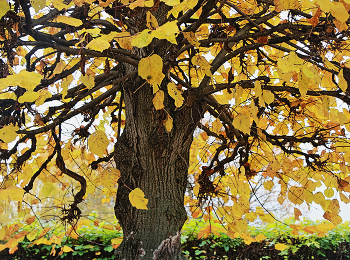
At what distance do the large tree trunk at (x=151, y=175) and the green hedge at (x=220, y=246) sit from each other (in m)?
1.95

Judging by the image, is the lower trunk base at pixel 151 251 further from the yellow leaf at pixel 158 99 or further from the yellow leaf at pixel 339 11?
the yellow leaf at pixel 339 11

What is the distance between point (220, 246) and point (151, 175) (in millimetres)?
2607

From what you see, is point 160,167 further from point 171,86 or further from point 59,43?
point 59,43

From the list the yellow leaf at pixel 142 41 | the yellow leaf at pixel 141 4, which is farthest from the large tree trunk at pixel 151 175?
the yellow leaf at pixel 142 41

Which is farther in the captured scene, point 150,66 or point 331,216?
point 331,216

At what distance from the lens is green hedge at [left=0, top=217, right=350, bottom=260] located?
3902mm

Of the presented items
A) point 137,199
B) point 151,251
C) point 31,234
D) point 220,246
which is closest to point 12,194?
point 137,199

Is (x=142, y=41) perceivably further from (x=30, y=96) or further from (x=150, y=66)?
(x=30, y=96)

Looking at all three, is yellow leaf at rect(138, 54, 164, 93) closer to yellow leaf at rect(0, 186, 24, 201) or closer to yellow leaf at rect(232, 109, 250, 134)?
yellow leaf at rect(232, 109, 250, 134)

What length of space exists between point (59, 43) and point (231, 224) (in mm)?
1880

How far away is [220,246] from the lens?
160 inches

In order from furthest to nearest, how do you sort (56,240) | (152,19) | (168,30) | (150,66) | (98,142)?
(56,240) < (98,142) < (152,19) < (150,66) < (168,30)

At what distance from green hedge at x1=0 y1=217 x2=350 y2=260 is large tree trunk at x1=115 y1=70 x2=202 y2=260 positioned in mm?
1951

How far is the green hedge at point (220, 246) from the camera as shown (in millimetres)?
3902
